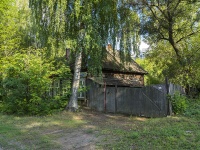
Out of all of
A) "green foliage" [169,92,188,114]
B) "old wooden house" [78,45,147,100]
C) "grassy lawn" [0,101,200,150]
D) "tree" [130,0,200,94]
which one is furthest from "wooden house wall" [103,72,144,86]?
"grassy lawn" [0,101,200,150]

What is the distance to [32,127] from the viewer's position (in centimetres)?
861

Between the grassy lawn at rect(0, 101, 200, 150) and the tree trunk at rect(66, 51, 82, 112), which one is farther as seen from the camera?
the tree trunk at rect(66, 51, 82, 112)

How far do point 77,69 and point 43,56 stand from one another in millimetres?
3580

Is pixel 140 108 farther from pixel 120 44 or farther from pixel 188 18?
pixel 188 18

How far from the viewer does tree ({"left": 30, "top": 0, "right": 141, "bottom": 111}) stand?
37.4 ft

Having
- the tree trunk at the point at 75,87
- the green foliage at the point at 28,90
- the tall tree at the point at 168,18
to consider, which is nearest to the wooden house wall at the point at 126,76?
the tall tree at the point at 168,18

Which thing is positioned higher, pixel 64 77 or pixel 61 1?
pixel 61 1

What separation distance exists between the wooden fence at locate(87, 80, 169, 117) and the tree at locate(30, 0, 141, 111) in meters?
1.93

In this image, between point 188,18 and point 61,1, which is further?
point 188,18

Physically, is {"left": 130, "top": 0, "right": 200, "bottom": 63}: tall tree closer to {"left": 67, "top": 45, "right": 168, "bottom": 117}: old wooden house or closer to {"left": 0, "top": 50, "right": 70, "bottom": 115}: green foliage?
{"left": 67, "top": 45, "right": 168, "bottom": 117}: old wooden house

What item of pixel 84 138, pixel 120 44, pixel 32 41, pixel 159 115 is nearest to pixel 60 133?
pixel 84 138

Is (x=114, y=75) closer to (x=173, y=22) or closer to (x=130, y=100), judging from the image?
(x=130, y=100)

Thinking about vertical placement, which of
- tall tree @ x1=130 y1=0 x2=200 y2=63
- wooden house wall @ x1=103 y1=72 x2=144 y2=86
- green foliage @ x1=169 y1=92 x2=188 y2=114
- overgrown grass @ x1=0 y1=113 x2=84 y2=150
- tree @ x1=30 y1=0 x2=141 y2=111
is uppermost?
tall tree @ x1=130 y1=0 x2=200 y2=63

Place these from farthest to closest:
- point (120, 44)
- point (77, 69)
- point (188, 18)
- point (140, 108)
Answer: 1. point (188, 18)
2. point (120, 44)
3. point (77, 69)
4. point (140, 108)
